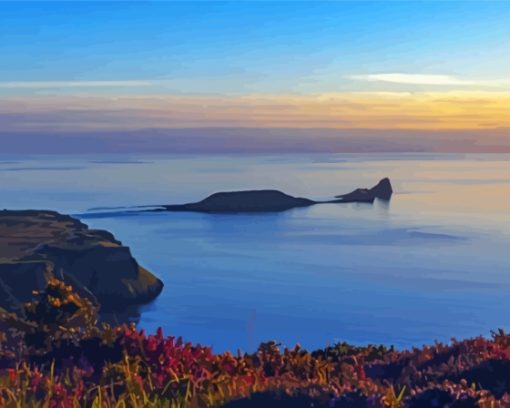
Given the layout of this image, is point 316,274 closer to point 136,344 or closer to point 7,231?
point 7,231

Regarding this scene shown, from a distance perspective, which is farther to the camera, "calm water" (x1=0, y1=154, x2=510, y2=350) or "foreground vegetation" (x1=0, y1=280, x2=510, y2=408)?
"calm water" (x1=0, y1=154, x2=510, y2=350)

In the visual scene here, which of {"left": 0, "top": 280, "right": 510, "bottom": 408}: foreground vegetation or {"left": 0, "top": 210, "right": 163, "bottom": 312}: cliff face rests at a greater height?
{"left": 0, "top": 280, "right": 510, "bottom": 408}: foreground vegetation

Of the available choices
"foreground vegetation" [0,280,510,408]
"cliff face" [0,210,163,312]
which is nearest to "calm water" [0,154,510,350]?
"cliff face" [0,210,163,312]

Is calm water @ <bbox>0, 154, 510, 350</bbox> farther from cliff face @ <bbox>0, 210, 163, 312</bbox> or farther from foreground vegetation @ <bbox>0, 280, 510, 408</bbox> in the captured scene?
foreground vegetation @ <bbox>0, 280, 510, 408</bbox>

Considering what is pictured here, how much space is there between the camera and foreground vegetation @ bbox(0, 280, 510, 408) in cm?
742

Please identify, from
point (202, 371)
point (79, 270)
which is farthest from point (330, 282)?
point (202, 371)

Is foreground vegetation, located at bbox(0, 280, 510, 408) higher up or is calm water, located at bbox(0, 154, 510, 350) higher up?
foreground vegetation, located at bbox(0, 280, 510, 408)

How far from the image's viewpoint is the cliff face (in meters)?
93.4

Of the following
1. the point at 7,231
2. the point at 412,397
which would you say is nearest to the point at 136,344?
the point at 412,397

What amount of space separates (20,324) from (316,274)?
363 feet

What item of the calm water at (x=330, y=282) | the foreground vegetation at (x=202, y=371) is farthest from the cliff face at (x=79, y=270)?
the foreground vegetation at (x=202, y=371)

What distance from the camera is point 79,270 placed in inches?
4067

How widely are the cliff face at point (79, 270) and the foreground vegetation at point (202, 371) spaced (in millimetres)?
78148

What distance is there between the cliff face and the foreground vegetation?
7815cm
